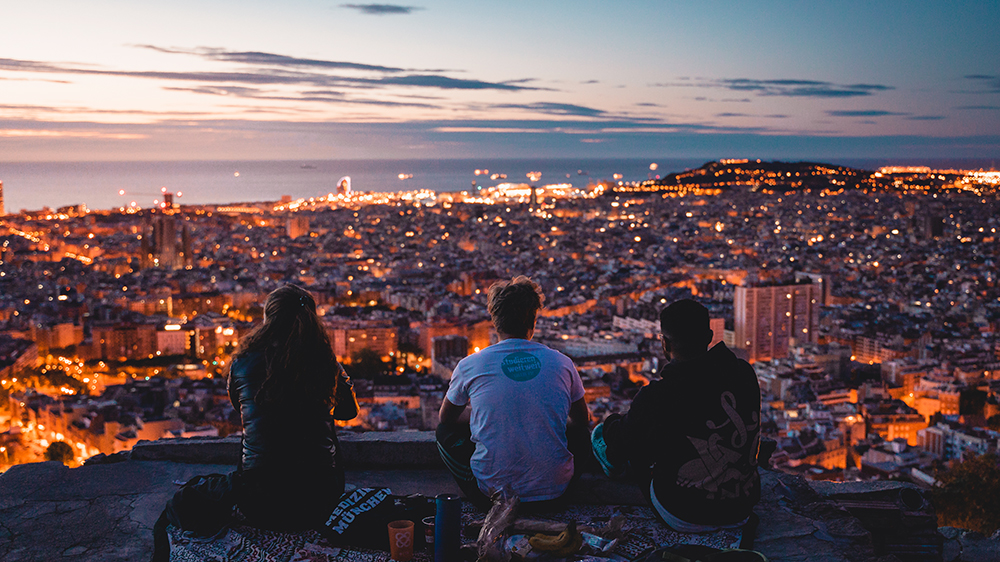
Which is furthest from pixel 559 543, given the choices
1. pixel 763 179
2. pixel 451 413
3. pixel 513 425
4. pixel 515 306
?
pixel 763 179

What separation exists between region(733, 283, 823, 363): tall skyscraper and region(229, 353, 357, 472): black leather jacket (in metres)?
16.0

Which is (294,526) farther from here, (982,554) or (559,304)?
(559,304)

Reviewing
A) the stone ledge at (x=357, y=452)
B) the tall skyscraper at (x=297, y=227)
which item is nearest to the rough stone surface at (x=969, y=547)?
the stone ledge at (x=357, y=452)

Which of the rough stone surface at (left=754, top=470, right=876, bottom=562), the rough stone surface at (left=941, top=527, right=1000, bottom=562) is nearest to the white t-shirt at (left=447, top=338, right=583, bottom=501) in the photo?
the rough stone surface at (left=754, top=470, right=876, bottom=562)

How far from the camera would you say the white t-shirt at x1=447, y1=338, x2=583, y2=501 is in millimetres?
1813

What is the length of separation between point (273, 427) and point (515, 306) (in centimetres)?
53

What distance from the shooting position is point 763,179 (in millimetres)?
65875

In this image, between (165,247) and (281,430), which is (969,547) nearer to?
(281,430)

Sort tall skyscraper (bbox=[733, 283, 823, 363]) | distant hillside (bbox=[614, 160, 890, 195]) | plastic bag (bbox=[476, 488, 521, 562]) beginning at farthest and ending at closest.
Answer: distant hillside (bbox=[614, 160, 890, 195]) → tall skyscraper (bbox=[733, 283, 823, 363]) → plastic bag (bbox=[476, 488, 521, 562])

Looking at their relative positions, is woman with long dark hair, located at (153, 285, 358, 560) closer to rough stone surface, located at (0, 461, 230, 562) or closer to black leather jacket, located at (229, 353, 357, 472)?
black leather jacket, located at (229, 353, 357, 472)

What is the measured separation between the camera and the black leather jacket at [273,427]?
177 cm

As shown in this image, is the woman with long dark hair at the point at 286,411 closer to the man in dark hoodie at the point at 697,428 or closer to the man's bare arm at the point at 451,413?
the man's bare arm at the point at 451,413

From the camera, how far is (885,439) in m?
10.8

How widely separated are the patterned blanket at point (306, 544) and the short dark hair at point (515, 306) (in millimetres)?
405
